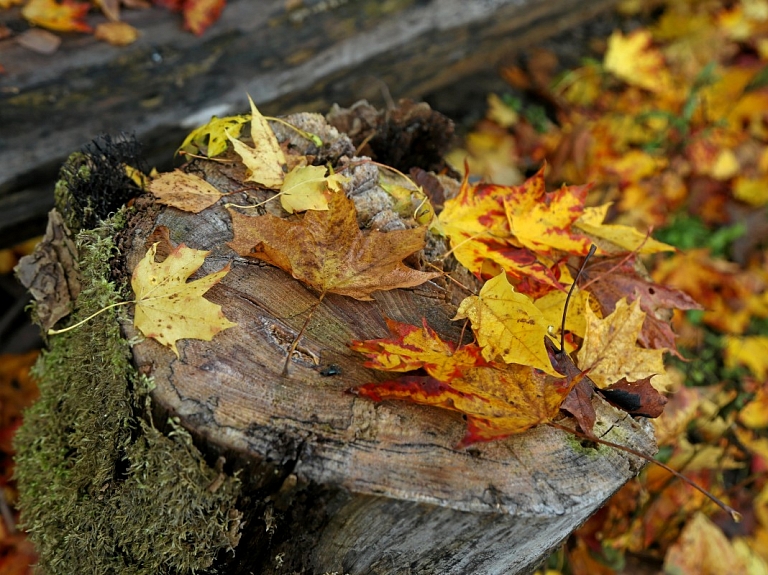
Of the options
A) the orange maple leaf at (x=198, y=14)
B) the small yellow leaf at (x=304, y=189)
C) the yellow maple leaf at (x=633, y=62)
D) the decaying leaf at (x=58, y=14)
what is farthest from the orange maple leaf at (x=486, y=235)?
the yellow maple leaf at (x=633, y=62)

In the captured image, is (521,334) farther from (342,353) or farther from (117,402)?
(117,402)

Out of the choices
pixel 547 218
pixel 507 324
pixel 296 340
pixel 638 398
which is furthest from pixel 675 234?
pixel 296 340

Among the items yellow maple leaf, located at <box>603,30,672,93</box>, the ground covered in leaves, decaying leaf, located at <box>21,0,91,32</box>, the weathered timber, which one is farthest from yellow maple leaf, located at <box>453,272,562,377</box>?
yellow maple leaf, located at <box>603,30,672,93</box>

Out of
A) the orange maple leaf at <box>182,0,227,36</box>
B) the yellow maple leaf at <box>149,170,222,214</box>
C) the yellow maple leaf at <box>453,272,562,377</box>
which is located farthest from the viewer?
the orange maple leaf at <box>182,0,227,36</box>

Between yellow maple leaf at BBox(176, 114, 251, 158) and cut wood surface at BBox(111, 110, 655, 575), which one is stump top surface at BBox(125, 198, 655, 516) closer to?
cut wood surface at BBox(111, 110, 655, 575)

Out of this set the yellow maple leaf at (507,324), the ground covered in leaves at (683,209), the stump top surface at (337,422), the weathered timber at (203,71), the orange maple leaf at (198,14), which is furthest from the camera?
the orange maple leaf at (198,14)

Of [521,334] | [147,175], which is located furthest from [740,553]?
[147,175]

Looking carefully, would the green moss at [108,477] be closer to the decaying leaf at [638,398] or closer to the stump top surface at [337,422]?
the stump top surface at [337,422]
